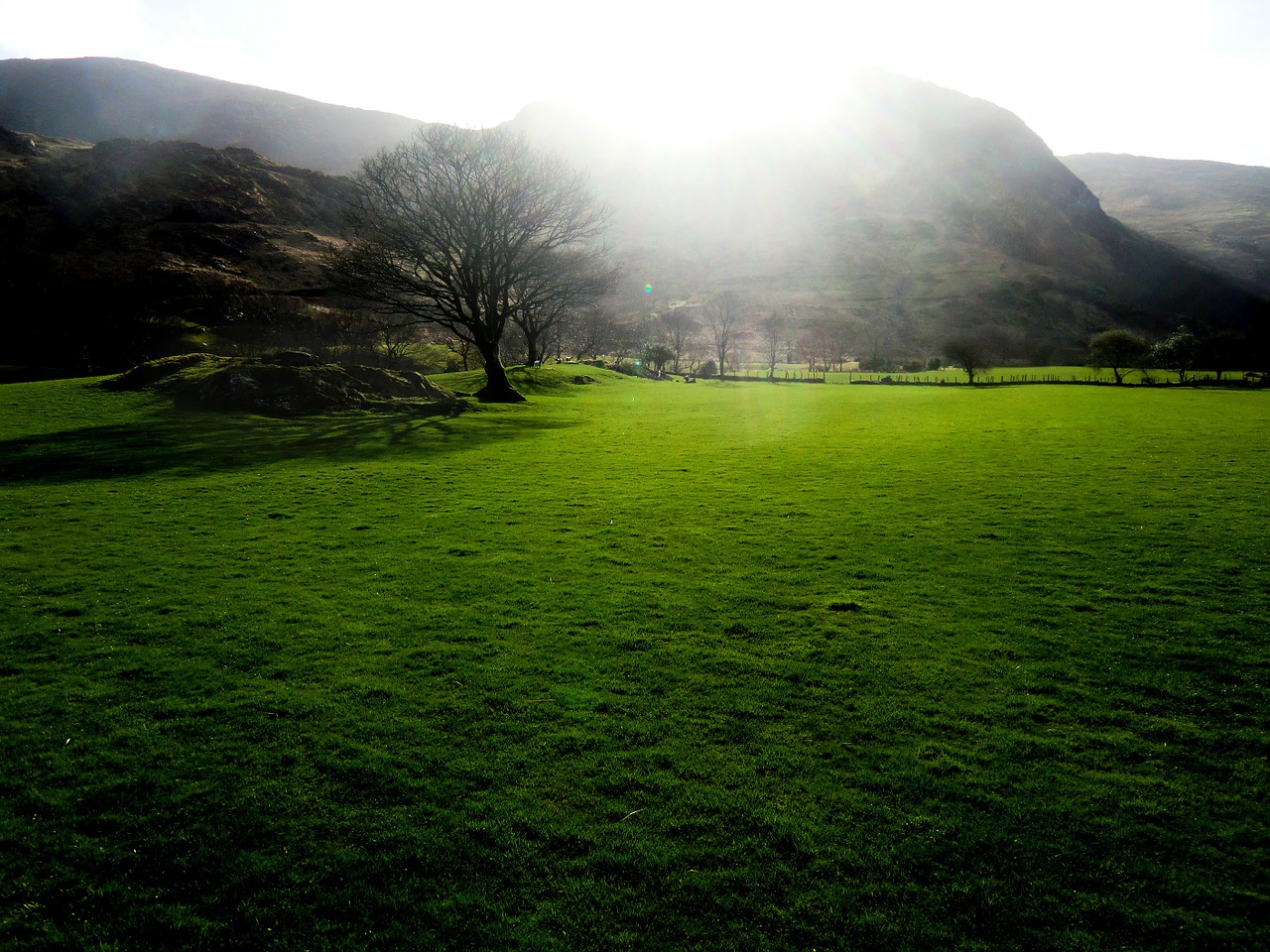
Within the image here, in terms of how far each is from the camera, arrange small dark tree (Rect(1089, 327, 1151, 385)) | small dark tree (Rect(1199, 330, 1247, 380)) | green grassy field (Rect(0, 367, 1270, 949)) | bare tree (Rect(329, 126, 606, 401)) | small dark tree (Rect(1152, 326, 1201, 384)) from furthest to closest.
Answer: small dark tree (Rect(1199, 330, 1247, 380)) → small dark tree (Rect(1152, 326, 1201, 384)) → small dark tree (Rect(1089, 327, 1151, 385)) → bare tree (Rect(329, 126, 606, 401)) → green grassy field (Rect(0, 367, 1270, 949))

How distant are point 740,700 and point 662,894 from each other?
3018 millimetres

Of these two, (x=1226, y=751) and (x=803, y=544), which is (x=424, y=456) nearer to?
(x=803, y=544)

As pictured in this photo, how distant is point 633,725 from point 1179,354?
12931 cm

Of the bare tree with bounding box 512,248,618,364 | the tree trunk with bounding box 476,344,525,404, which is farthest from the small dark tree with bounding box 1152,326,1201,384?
the tree trunk with bounding box 476,344,525,404

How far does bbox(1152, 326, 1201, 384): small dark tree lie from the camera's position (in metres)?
98.9

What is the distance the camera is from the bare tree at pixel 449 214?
40875 mm

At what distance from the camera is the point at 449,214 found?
4097 centimetres

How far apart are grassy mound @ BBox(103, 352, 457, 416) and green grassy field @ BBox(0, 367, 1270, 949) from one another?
17551 mm

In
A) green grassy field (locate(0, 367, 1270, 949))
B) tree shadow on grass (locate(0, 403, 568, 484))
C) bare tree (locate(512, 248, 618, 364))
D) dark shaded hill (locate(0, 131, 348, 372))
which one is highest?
dark shaded hill (locate(0, 131, 348, 372))

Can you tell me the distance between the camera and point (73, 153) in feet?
478

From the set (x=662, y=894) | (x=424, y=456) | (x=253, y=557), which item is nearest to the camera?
(x=662, y=894)

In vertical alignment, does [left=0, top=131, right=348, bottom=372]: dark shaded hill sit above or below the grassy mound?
above

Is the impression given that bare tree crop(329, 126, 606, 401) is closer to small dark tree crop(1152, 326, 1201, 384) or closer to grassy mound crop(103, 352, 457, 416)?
grassy mound crop(103, 352, 457, 416)

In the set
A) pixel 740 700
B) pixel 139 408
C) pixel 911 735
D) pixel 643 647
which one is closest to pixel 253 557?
pixel 643 647
